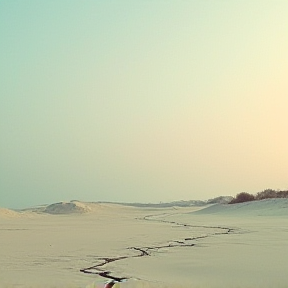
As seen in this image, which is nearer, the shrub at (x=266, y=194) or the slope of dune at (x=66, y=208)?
the shrub at (x=266, y=194)

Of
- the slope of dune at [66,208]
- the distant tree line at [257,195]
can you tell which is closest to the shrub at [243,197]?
the distant tree line at [257,195]

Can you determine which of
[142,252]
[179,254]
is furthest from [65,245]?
[179,254]

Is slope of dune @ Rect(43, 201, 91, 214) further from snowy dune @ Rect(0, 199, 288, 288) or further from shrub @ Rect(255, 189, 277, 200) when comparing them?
snowy dune @ Rect(0, 199, 288, 288)

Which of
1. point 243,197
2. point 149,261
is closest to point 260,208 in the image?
point 243,197

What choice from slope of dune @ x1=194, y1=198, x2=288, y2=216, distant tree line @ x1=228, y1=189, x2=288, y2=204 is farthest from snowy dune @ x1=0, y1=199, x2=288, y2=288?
A: distant tree line @ x1=228, y1=189, x2=288, y2=204

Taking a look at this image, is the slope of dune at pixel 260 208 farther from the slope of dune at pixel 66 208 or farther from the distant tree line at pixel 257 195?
the slope of dune at pixel 66 208

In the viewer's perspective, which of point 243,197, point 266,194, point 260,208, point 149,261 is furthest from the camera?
point 243,197

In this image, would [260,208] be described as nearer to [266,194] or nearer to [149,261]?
[266,194]

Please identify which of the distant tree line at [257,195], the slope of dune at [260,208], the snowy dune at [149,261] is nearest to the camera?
the snowy dune at [149,261]

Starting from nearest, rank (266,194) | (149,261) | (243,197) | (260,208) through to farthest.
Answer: (149,261)
(260,208)
(266,194)
(243,197)

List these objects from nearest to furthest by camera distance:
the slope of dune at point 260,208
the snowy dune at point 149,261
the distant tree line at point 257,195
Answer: the snowy dune at point 149,261 → the slope of dune at point 260,208 → the distant tree line at point 257,195

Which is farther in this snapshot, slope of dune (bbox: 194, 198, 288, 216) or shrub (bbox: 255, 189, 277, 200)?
shrub (bbox: 255, 189, 277, 200)

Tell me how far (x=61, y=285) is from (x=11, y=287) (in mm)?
526

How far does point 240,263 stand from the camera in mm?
6422
